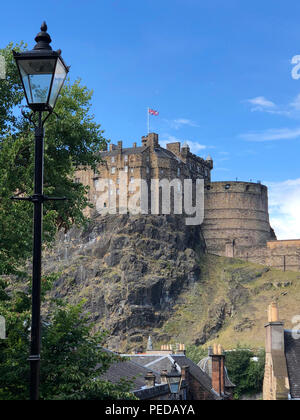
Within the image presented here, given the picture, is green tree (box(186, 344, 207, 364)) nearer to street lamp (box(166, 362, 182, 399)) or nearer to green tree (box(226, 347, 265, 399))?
green tree (box(226, 347, 265, 399))

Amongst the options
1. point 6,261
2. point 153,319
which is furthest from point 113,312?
point 6,261

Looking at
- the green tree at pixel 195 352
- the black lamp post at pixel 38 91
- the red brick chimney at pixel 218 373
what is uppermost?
the black lamp post at pixel 38 91

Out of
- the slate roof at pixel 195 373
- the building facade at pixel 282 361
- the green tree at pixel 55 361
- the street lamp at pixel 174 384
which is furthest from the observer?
the slate roof at pixel 195 373

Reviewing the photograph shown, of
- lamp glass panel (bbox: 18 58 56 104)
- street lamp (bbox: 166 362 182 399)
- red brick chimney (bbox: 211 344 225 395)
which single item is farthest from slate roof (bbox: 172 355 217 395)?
lamp glass panel (bbox: 18 58 56 104)

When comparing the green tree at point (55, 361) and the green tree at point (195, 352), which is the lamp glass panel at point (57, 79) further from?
the green tree at point (195, 352)

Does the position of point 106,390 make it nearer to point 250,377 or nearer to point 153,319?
point 250,377

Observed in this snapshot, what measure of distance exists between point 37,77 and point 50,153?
55.2 feet

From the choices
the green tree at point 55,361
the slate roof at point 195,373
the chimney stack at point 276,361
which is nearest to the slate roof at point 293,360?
the chimney stack at point 276,361

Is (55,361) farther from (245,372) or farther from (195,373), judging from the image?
(245,372)

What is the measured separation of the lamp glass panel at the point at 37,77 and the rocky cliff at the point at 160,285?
88.8m

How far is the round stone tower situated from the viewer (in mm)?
116750

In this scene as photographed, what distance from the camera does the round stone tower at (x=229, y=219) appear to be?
11675cm

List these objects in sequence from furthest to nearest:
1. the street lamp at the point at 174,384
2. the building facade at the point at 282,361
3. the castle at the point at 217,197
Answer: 1. the castle at the point at 217,197
2. the building facade at the point at 282,361
3. the street lamp at the point at 174,384

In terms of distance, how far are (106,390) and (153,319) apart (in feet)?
288
